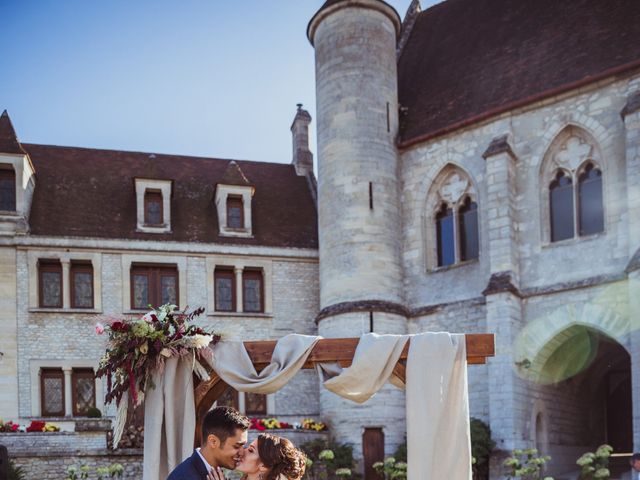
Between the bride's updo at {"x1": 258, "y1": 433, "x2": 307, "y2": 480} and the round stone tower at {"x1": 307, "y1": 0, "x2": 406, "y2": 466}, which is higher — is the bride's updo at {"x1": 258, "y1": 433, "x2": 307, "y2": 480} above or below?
below

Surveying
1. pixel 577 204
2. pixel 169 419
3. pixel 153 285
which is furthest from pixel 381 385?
pixel 153 285

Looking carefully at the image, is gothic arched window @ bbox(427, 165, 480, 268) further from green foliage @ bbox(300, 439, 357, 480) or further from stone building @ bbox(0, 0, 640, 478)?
green foliage @ bbox(300, 439, 357, 480)

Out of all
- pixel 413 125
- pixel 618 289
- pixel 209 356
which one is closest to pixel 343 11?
pixel 413 125

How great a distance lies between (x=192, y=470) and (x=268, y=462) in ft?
1.33

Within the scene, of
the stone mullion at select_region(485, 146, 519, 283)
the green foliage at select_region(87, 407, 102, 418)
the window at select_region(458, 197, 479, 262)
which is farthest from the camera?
the window at select_region(458, 197, 479, 262)

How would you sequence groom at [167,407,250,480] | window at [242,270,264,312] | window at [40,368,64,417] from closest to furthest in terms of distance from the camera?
groom at [167,407,250,480], window at [40,368,64,417], window at [242,270,264,312]

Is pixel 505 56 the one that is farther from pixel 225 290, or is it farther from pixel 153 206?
pixel 153 206

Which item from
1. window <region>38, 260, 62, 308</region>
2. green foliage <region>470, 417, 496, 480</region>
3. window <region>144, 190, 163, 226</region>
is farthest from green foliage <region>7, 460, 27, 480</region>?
green foliage <region>470, 417, 496, 480</region>

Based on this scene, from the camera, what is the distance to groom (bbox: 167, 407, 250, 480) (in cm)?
486

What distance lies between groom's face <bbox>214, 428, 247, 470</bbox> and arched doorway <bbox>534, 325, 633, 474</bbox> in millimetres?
15726

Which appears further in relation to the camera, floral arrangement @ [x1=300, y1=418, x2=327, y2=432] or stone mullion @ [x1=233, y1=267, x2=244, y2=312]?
stone mullion @ [x1=233, y1=267, x2=244, y2=312]

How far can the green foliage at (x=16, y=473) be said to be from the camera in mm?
16233

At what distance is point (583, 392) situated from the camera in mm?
23141

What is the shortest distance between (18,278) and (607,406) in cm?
1595
